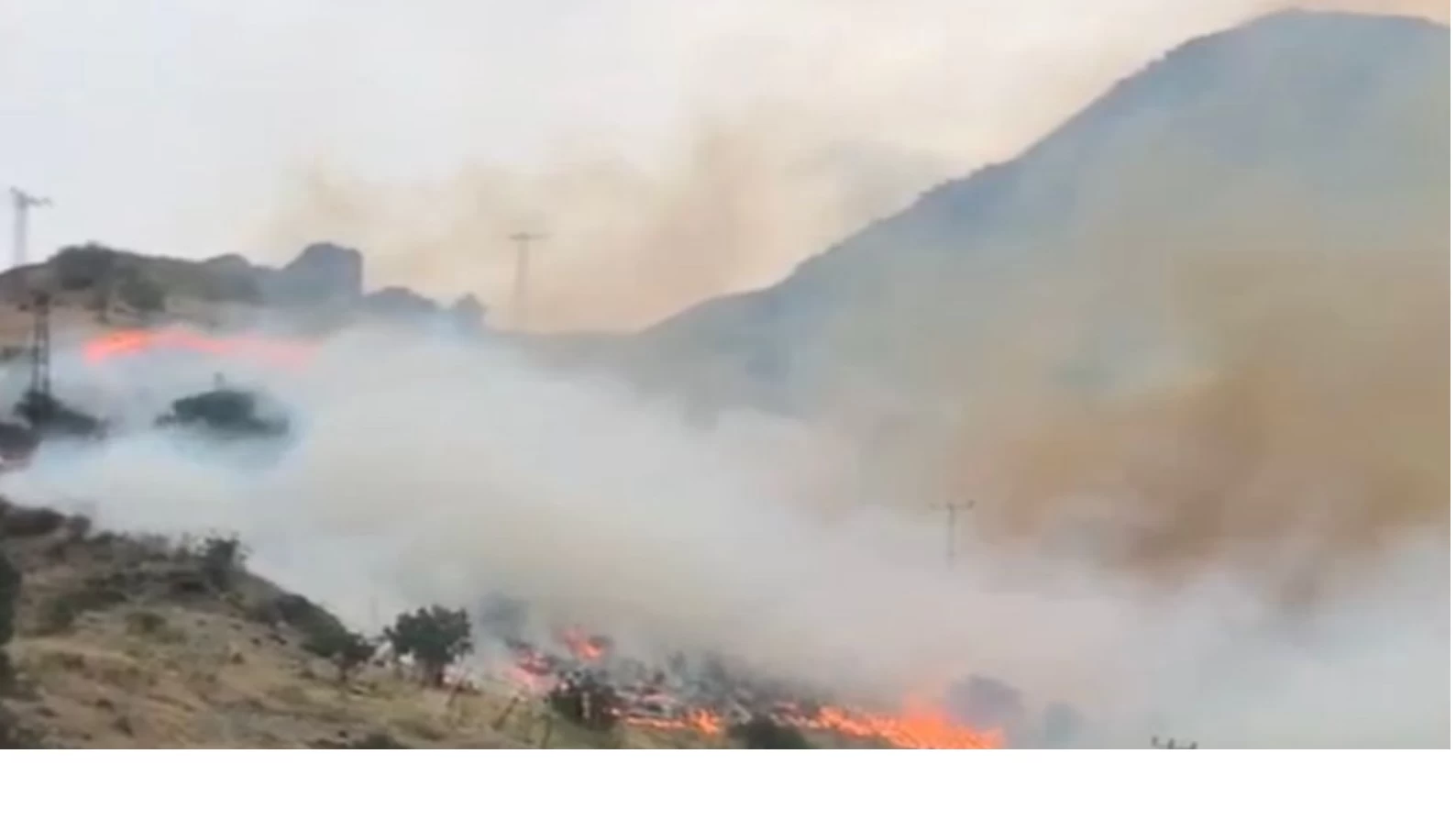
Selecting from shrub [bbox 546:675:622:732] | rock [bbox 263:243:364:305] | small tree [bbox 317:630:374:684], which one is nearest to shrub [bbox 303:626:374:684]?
small tree [bbox 317:630:374:684]

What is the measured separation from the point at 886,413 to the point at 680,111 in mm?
286

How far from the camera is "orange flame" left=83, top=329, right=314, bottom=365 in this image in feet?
3.76

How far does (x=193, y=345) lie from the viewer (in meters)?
1.15

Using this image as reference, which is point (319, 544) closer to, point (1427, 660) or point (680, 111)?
point (680, 111)

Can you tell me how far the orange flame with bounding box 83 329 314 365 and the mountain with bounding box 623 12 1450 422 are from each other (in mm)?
257

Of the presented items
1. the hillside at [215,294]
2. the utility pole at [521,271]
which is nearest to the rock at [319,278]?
the hillside at [215,294]

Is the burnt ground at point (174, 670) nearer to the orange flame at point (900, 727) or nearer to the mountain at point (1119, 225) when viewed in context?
the orange flame at point (900, 727)

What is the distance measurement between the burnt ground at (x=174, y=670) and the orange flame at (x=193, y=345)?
130mm

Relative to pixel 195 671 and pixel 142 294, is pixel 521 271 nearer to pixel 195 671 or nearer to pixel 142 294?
pixel 142 294

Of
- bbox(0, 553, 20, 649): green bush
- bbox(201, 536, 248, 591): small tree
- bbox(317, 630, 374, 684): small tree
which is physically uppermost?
bbox(201, 536, 248, 591): small tree

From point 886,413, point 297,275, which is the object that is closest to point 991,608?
point 886,413

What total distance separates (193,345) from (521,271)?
0.83 feet

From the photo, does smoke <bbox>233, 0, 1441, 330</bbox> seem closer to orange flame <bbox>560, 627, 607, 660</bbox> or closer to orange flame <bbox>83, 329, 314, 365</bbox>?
orange flame <bbox>83, 329, 314, 365</bbox>
